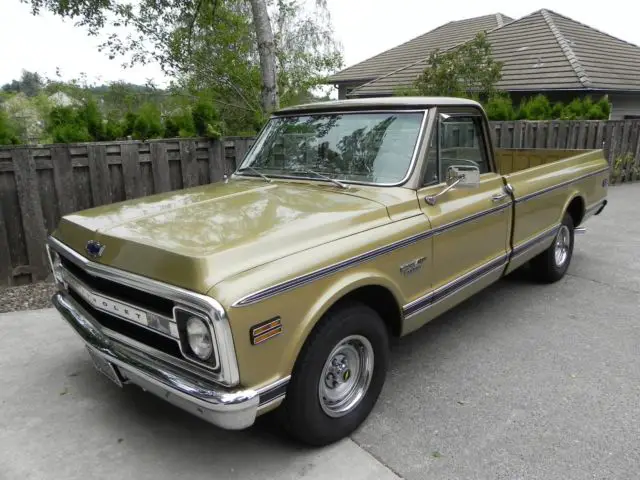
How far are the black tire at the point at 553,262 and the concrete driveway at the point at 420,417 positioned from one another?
2.56ft

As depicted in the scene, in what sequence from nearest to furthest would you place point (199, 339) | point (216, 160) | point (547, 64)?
point (199, 339), point (216, 160), point (547, 64)

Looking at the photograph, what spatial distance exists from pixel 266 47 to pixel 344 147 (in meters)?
4.49

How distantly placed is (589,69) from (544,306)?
40.0ft

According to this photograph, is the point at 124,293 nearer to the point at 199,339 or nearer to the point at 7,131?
the point at 199,339

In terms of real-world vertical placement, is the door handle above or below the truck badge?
above

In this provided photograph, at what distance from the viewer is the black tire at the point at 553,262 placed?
509cm

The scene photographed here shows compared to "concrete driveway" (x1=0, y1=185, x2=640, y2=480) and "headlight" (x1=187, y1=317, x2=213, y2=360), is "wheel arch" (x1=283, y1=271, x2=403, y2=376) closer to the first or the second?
"headlight" (x1=187, y1=317, x2=213, y2=360)

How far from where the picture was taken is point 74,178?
519 centimetres

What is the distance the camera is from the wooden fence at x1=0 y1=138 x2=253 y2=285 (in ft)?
16.2

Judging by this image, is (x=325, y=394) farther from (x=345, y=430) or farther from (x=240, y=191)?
(x=240, y=191)

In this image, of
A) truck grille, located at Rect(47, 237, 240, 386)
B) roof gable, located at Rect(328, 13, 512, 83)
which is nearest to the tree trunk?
truck grille, located at Rect(47, 237, 240, 386)

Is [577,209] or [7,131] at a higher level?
[7,131]

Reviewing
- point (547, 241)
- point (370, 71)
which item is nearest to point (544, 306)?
point (547, 241)

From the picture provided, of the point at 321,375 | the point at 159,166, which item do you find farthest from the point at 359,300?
the point at 159,166
